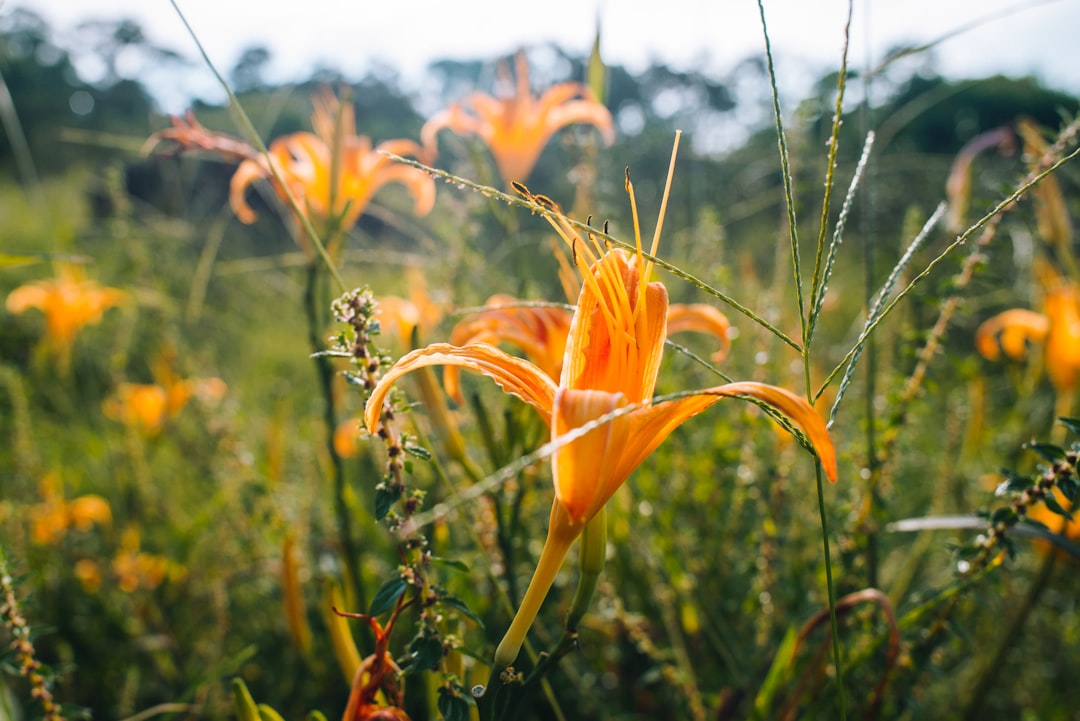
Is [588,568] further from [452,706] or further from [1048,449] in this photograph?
[1048,449]

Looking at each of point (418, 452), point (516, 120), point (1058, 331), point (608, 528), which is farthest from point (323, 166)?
point (1058, 331)

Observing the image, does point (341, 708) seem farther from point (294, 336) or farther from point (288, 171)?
point (294, 336)

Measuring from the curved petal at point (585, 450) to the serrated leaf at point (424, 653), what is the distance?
7.9 inches

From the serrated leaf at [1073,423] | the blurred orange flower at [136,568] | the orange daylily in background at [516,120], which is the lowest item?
the blurred orange flower at [136,568]

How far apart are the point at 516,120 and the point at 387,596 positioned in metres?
1.56

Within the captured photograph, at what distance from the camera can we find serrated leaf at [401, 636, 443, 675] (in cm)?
66

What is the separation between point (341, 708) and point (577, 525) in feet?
4.04

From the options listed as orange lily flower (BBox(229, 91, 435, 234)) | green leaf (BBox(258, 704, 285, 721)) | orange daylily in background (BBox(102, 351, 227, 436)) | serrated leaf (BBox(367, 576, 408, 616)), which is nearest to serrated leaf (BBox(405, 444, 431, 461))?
serrated leaf (BBox(367, 576, 408, 616))

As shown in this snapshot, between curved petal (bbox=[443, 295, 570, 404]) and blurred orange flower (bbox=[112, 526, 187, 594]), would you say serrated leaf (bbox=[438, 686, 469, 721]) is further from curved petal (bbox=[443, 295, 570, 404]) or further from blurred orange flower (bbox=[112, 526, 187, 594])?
→ blurred orange flower (bbox=[112, 526, 187, 594])

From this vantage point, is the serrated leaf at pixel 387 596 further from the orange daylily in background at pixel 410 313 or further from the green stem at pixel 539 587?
the orange daylily in background at pixel 410 313

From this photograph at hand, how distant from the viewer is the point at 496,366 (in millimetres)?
668

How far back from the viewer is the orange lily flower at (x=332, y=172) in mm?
1379

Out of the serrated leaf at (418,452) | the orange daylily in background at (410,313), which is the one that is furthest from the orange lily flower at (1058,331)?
the serrated leaf at (418,452)

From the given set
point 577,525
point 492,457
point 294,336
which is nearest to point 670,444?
point 492,457
